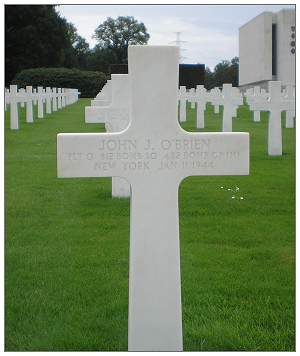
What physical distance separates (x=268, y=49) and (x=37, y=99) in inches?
1206

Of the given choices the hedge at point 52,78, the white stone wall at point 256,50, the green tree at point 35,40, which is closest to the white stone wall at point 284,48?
the white stone wall at point 256,50

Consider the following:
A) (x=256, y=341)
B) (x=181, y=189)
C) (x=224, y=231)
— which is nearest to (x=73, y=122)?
(x=181, y=189)

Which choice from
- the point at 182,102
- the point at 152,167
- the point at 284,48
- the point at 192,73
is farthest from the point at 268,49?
the point at 152,167

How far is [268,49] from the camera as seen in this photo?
4634 centimetres

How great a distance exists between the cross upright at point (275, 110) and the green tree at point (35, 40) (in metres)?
18.0

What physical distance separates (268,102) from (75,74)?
56.2 ft

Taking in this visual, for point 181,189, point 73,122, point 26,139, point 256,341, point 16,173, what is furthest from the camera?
point 73,122

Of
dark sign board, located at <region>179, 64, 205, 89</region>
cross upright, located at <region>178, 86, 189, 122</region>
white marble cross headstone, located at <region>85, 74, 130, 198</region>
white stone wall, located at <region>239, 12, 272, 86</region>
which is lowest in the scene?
white marble cross headstone, located at <region>85, 74, 130, 198</region>

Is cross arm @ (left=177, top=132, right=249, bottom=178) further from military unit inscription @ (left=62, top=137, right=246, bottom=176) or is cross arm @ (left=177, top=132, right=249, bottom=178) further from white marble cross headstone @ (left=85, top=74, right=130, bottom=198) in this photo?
white marble cross headstone @ (left=85, top=74, right=130, bottom=198)

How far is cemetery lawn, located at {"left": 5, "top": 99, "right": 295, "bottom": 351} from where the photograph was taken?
3.27 metres

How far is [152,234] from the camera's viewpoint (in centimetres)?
291

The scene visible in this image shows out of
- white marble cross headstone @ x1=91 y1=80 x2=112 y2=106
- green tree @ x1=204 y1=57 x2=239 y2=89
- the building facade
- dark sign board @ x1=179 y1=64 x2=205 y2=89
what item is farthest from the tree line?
the building facade

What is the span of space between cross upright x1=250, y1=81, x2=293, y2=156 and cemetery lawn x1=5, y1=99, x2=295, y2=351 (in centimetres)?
198

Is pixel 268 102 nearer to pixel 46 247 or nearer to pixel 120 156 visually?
pixel 46 247
